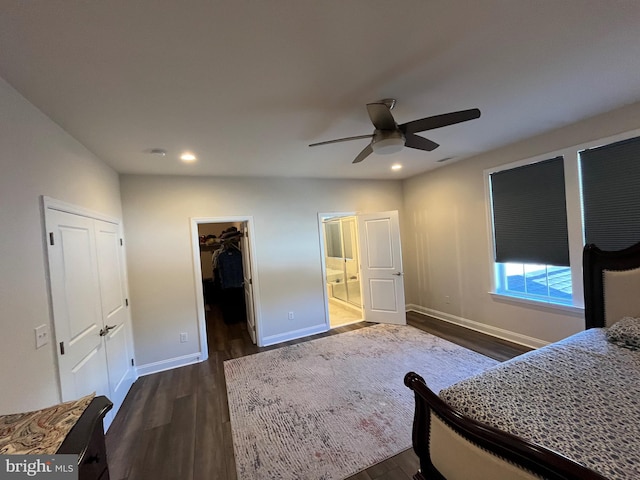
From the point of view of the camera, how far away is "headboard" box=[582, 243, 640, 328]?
2133mm

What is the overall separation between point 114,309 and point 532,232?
506cm

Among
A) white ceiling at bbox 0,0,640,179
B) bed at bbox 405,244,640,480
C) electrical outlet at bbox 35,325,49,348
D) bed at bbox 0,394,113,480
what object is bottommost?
bed at bbox 405,244,640,480

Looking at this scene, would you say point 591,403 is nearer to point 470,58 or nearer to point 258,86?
point 470,58

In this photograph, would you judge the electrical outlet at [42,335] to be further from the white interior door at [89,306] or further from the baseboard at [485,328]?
the baseboard at [485,328]

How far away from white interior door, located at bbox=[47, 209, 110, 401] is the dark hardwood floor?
19.3 inches

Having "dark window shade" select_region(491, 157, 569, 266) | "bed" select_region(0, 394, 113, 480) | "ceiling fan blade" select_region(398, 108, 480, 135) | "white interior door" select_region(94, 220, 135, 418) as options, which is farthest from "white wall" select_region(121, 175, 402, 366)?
"bed" select_region(0, 394, 113, 480)

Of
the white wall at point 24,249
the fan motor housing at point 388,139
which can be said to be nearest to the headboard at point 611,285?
the fan motor housing at point 388,139

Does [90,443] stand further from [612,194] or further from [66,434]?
[612,194]

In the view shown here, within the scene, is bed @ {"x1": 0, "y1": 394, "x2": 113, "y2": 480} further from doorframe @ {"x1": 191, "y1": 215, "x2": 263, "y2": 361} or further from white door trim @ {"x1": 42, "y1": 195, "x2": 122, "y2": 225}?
doorframe @ {"x1": 191, "y1": 215, "x2": 263, "y2": 361}

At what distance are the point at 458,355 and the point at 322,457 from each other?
2.23 m

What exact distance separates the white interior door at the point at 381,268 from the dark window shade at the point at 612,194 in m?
2.28

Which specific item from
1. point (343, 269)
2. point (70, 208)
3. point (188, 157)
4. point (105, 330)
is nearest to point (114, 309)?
point (105, 330)

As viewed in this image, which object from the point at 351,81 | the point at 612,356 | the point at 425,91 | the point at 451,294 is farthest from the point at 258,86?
the point at 451,294

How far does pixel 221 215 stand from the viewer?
396 cm
